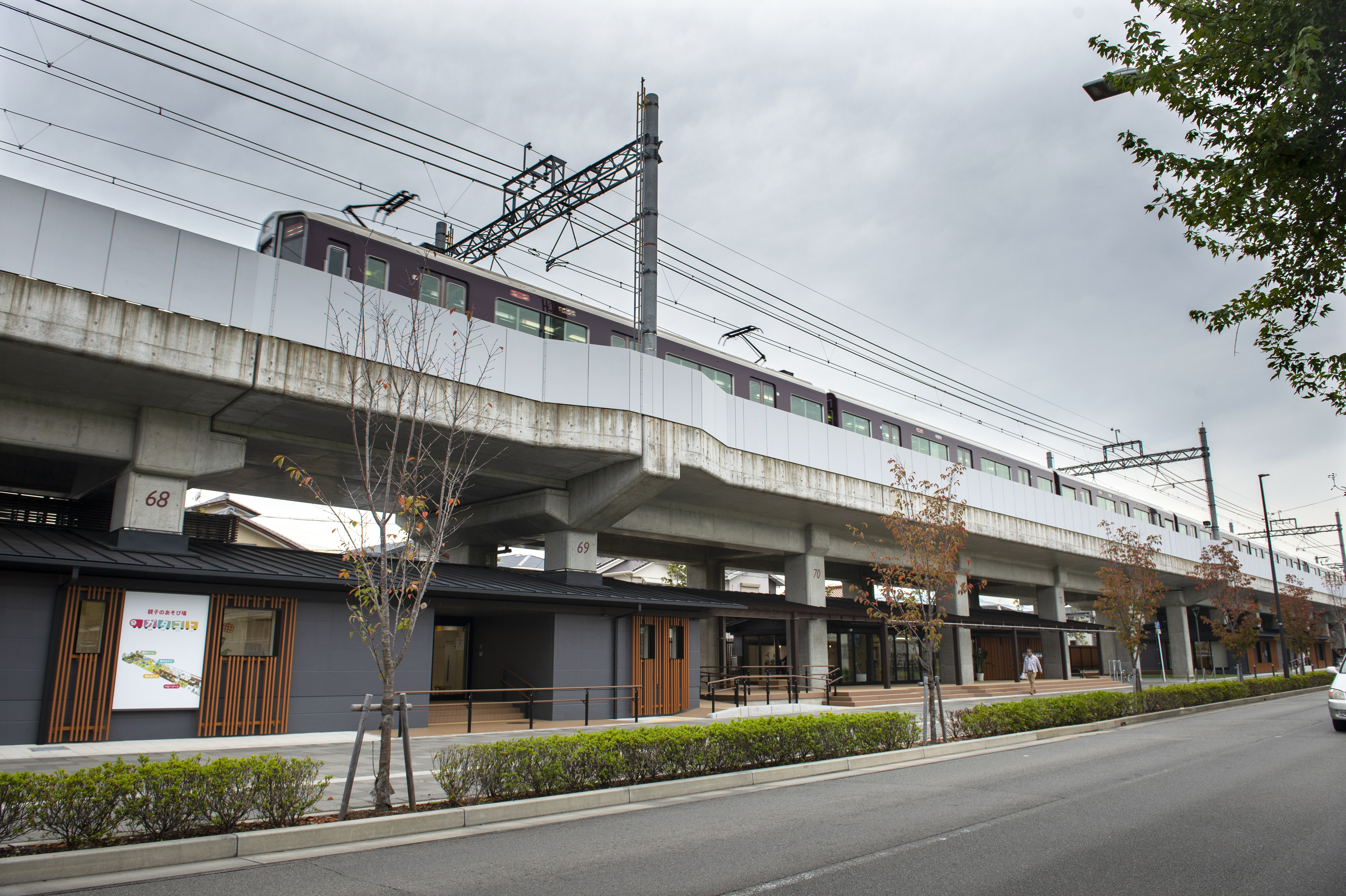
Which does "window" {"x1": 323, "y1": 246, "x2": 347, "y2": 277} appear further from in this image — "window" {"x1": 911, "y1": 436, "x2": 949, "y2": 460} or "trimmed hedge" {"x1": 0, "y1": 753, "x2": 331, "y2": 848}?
"window" {"x1": 911, "y1": 436, "x2": 949, "y2": 460}

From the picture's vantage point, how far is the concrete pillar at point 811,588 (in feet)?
94.1

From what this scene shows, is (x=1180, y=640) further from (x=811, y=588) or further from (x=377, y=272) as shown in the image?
(x=377, y=272)

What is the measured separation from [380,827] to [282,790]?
0.98 m

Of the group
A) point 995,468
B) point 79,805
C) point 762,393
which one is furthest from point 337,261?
point 995,468

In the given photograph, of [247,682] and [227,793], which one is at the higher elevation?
[247,682]

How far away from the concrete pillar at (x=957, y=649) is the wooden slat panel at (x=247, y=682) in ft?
84.3

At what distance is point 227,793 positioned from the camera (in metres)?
7.70

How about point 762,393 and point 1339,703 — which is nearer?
point 1339,703

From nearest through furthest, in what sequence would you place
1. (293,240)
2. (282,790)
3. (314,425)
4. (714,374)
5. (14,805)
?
(14,805) < (282,790) < (293,240) < (314,425) < (714,374)

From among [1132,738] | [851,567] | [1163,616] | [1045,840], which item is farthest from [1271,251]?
[1163,616]

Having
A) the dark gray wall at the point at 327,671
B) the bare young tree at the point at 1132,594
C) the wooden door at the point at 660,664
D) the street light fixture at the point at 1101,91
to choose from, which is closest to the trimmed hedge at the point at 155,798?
the dark gray wall at the point at 327,671

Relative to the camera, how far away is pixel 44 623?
1379 cm

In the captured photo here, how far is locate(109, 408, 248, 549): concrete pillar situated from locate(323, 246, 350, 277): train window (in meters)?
3.86

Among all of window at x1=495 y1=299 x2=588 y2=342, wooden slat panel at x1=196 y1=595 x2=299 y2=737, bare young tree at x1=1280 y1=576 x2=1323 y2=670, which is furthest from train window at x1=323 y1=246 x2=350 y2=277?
bare young tree at x1=1280 y1=576 x2=1323 y2=670
